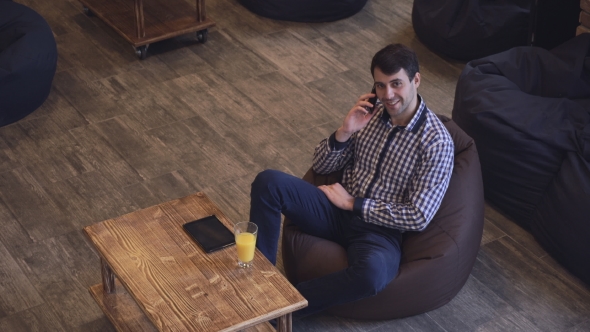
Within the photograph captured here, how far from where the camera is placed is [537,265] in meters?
3.61

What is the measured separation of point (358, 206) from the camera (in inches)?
123

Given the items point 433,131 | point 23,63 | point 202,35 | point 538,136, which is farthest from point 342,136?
point 202,35

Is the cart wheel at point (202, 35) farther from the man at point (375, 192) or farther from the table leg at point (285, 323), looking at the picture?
the table leg at point (285, 323)

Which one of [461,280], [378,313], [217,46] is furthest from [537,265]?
[217,46]

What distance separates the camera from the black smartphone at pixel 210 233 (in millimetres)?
2865

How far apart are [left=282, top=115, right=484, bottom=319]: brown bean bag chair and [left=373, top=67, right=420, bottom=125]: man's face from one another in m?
0.41

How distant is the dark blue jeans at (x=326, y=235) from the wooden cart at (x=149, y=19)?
2.26 meters

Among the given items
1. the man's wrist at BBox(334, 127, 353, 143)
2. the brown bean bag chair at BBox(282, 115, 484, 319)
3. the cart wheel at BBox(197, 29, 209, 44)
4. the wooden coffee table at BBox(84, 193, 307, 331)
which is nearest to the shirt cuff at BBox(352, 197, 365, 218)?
the brown bean bag chair at BBox(282, 115, 484, 319)

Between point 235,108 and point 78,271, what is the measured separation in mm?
1550

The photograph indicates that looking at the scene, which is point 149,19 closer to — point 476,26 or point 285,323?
point 476,26

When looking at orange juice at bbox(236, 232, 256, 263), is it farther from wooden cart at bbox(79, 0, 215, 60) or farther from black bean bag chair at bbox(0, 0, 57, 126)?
wooden cart at bbox(79, 0, 215, 60)

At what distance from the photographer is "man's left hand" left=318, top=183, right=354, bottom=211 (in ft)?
10.5

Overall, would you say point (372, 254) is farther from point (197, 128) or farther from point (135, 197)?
point (197, 128)

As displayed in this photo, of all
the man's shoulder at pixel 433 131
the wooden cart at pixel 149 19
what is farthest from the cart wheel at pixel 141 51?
the man's shoulder at pixel 433 131
